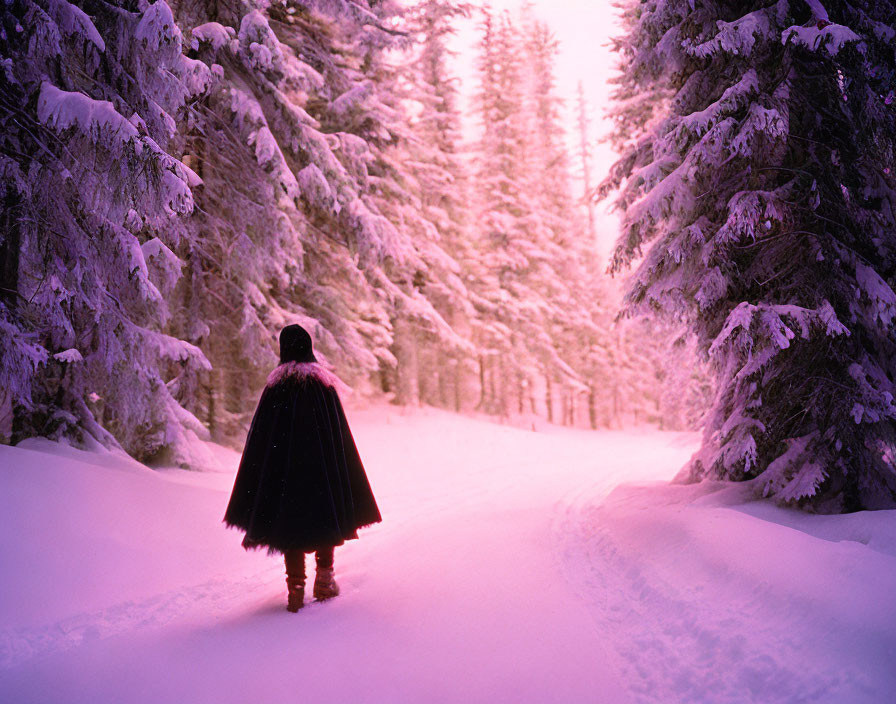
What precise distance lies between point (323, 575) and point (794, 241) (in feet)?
22.3

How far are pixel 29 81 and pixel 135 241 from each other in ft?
6.26

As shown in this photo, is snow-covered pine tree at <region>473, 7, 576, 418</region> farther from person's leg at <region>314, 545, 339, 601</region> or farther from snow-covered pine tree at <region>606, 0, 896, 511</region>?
person's leg at <region>314, 545, 339, 601</region>

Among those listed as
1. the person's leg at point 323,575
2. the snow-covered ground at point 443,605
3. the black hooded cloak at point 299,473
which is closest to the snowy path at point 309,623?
the snow-covered ground at point 443,605

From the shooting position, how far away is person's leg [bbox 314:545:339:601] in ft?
16.2

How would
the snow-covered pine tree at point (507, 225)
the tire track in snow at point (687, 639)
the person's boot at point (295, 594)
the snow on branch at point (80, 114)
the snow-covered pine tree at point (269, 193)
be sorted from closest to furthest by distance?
the tire track in snow at point (687, 639)
the person's boot at point (295, 594)
the snow on branch at point (80, 114)
the snow-covered pine tree at point (269, 193)
the snow-covered pine tree at point (507, 225)

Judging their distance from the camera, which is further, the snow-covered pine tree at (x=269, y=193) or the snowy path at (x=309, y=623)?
the snow-covered pine tree at (x=269, y=193)

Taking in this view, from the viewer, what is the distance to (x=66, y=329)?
6199 mm

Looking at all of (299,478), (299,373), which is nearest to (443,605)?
(299,478)

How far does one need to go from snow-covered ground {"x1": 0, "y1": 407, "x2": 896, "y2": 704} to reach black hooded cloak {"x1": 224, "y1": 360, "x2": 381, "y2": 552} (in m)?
0.68

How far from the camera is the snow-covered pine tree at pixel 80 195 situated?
5.71 m

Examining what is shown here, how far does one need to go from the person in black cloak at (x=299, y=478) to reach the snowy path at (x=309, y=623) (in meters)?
0.56

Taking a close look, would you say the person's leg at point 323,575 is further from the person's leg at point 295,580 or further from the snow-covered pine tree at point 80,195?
the snow-covered pine tree at point 80,195

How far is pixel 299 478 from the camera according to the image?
480 centimetres

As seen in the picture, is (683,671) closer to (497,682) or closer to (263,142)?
(497,682)
